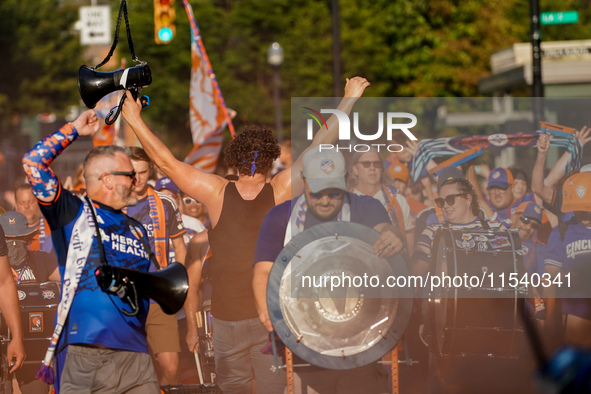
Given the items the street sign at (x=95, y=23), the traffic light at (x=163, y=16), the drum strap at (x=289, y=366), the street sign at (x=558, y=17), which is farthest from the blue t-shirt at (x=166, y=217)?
the street sign at (x=95, y=23)

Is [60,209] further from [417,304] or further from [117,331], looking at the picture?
[417,304]

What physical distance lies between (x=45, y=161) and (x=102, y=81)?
32.3 inches

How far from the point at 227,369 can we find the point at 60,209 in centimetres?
183

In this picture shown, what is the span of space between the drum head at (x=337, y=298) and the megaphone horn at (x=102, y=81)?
1408 millimetres

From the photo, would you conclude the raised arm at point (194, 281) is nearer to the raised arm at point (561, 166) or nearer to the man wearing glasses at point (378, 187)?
the man wearing glasses at point (378, 187)

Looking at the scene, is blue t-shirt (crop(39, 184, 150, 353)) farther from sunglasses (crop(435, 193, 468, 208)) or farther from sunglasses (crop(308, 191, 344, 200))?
sunglasses (crop(435, 193, 468, 208))

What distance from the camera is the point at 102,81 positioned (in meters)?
5.16

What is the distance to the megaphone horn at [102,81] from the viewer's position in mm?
5148

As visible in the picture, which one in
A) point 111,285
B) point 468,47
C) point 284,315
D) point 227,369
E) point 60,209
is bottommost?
point 227,369

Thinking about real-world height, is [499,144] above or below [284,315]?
above

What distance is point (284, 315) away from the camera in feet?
18.3

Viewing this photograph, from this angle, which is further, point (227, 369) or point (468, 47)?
point (468, 47)

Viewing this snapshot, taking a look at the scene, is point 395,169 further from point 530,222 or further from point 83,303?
point 83,303

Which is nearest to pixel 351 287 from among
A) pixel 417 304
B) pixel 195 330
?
pixel 417 304
